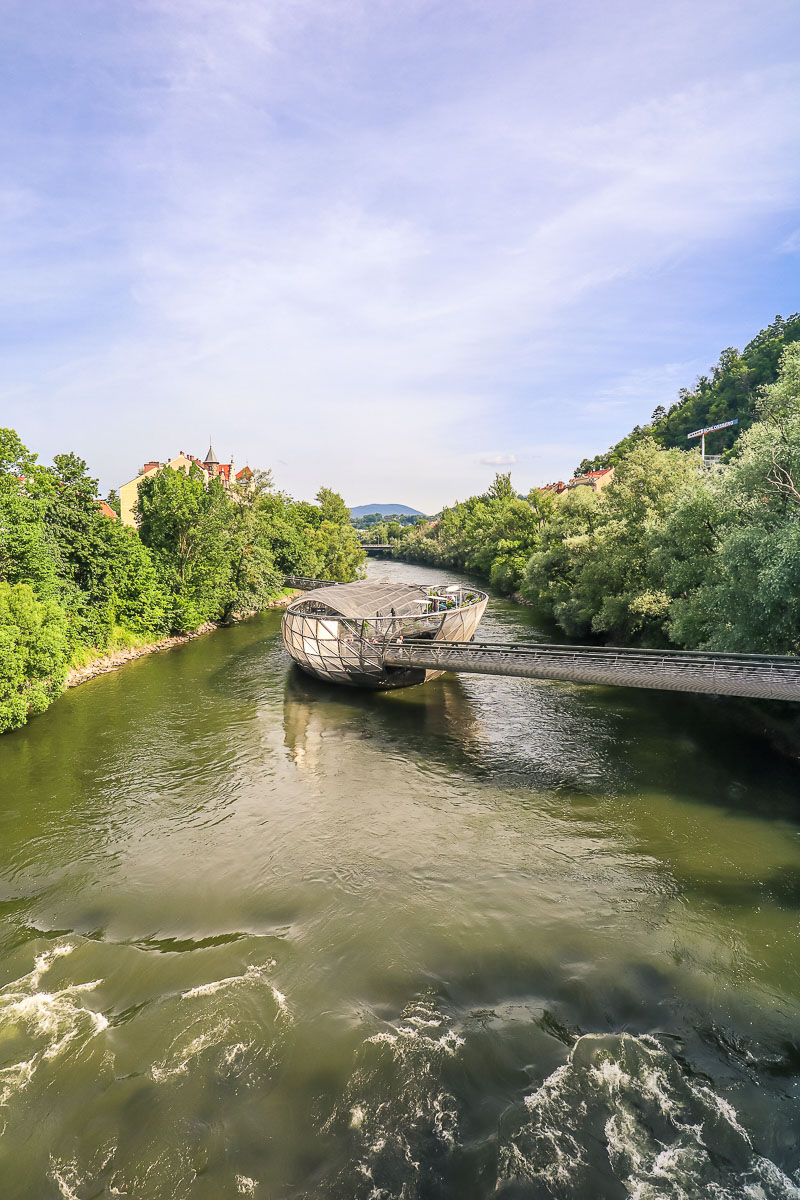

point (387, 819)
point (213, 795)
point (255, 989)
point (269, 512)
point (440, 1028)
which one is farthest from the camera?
point (269, 512)

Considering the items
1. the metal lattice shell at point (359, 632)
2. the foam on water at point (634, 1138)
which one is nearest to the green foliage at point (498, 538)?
the metal lattice shell at point (359, 632)

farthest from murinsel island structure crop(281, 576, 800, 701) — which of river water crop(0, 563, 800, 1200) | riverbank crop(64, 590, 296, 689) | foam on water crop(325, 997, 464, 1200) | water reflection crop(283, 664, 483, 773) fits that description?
foam on water crop(325, 997, 464, 1200)

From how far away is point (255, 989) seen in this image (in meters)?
10.3

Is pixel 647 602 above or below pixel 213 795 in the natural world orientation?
above

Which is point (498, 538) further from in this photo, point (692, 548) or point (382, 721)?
point (382, 721)

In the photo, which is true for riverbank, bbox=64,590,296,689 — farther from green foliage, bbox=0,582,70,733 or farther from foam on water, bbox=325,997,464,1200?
foam on water, bbox=325,997,464,1200

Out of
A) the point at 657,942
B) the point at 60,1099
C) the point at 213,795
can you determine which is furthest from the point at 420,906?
the point at 213,795

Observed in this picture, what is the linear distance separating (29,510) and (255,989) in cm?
2464

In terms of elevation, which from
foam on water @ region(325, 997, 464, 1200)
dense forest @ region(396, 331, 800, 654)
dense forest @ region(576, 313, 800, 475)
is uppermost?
dense forest @ region(576, 313, 800, 475)

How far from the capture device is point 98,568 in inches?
1273

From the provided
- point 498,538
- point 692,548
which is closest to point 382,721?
point 692,548

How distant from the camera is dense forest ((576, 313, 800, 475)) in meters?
88.5

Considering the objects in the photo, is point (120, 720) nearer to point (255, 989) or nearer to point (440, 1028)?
point (255, 989)

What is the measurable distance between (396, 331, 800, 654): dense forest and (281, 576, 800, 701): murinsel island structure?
7.14ft
